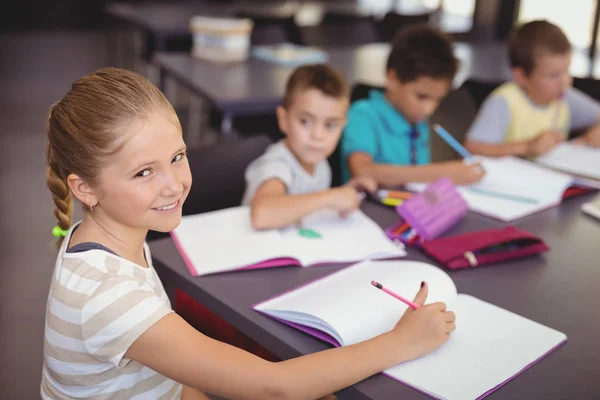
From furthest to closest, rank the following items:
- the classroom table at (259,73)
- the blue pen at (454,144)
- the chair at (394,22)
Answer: the chair at (394,22) < the classroom table at (259,73) < the blue pen at (454,144)

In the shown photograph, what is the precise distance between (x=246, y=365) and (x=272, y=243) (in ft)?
1.57

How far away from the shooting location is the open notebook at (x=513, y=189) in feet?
5.66

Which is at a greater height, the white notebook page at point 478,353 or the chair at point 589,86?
the chair at point 589,86

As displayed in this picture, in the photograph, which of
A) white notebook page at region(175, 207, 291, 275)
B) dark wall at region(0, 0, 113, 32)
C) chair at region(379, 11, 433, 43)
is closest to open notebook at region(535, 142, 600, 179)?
white notebook page at region(175, 207, 291, 275)

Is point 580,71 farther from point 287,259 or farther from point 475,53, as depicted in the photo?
point 287,259

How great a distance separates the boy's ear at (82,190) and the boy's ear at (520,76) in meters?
1.88

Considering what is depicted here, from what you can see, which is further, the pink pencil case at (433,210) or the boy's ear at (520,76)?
the boy's ear at (520,76)

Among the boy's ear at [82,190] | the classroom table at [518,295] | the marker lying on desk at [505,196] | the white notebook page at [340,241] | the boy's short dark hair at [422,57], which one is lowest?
the classroom table at [518,295]

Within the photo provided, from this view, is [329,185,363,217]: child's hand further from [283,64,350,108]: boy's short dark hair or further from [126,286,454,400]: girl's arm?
[126,286,454,400]: girl's arm

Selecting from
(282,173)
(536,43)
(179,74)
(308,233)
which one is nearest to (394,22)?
(179,74)

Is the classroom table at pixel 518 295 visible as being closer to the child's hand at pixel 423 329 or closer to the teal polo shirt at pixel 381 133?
the child's hand at pixel 423 329

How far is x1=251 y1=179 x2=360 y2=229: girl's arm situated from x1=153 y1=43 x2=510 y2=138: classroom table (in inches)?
46.1

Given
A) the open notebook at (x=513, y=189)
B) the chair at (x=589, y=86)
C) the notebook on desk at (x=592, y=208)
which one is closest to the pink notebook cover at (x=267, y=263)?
the open notebook at (x=513, y=189)

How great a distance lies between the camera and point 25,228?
3.22 meters
